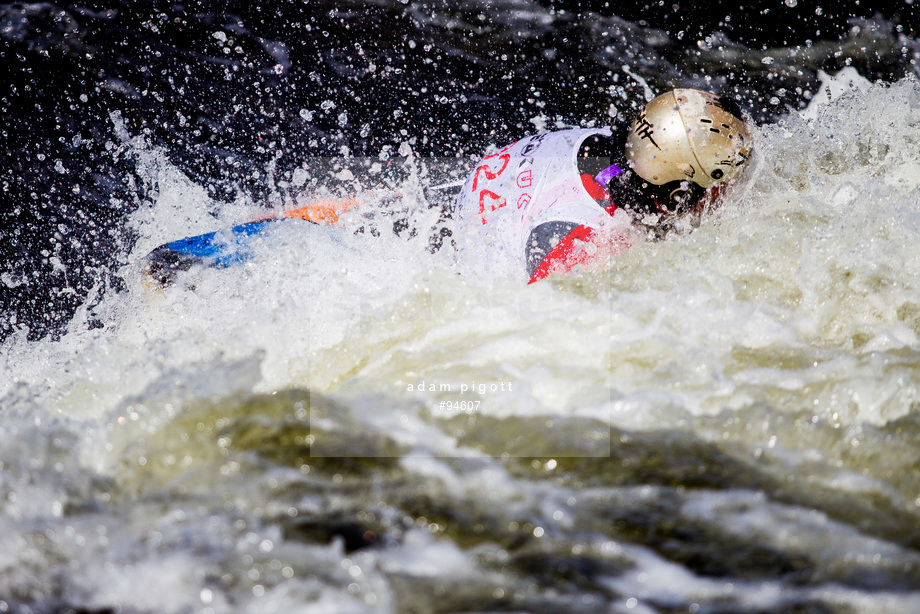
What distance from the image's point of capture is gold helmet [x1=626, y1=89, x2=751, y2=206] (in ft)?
9.46

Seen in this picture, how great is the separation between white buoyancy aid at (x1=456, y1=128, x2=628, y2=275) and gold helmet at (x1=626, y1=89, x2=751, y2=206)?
0.25 m

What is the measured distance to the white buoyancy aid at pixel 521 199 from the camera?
116 inches

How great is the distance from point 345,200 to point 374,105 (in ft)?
5.81

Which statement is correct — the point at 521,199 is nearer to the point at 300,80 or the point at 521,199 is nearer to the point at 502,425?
the point at 502,425

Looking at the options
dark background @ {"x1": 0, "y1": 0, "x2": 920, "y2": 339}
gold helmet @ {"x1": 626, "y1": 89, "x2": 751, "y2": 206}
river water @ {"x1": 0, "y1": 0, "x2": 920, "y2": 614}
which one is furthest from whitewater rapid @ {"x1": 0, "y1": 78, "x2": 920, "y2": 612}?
dark background @ {"x1": 0, "y1": 0, "x2": 920, "y2": 339}

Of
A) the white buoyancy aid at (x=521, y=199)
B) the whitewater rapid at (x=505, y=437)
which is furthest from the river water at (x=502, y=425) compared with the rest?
the white buoyancy aid at (x=521, y=199)

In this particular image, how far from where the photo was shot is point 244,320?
2.55 meters

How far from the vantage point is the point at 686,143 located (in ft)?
9.42

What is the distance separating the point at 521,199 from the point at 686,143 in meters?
0.78

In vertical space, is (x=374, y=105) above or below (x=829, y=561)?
above

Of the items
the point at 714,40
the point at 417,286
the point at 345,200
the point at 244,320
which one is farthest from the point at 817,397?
the point at 714,40

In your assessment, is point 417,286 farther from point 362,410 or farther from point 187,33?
point 187,33

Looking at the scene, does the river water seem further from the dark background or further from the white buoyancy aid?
the dark background

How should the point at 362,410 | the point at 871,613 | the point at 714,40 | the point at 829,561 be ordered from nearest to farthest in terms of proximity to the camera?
the point at 871,613
the point at 829,561
the point at 362,410
the point at 714,40
